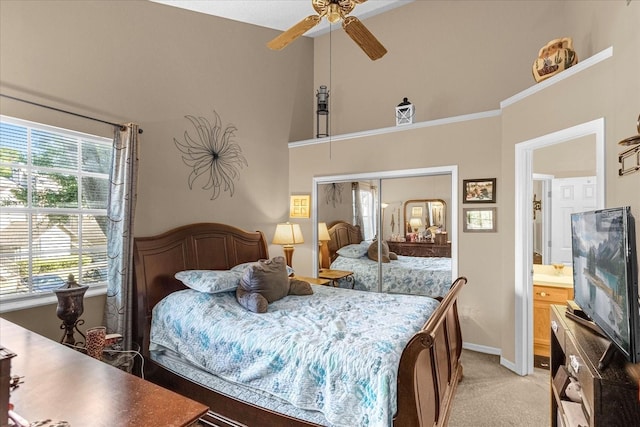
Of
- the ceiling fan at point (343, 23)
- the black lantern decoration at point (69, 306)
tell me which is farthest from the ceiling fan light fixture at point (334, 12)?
the black lantern decoration at point (69, 306)

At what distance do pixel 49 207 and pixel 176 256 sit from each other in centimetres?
105

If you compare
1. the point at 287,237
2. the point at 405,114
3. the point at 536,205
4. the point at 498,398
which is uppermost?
the point at 405,114

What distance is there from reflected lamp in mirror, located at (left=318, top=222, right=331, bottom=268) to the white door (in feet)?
→ 8.32

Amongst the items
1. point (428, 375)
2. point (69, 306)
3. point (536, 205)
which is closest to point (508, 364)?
point (536, 205)

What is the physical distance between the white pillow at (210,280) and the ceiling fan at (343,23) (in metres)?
1.91

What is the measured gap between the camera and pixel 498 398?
106 inches

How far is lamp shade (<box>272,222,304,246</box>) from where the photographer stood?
13.6 feet

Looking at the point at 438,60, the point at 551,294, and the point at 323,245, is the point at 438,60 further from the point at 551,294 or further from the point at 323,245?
the point at 551,294

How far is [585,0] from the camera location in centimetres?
296

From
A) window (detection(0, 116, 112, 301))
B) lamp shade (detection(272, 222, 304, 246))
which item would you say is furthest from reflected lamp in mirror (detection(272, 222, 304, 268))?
window (detection(0, 116, 112, 301))

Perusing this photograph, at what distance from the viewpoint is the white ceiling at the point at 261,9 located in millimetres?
3420

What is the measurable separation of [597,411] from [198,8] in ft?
13.9

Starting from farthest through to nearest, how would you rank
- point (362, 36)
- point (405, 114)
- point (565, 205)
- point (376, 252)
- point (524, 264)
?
point (376, 252)
point (405, 114)
point (565, 205)
point (524, 264)
point (362, 36)

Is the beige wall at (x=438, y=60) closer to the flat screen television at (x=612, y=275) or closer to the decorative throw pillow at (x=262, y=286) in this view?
the decorative throw pillow at (x=262, y=286)
